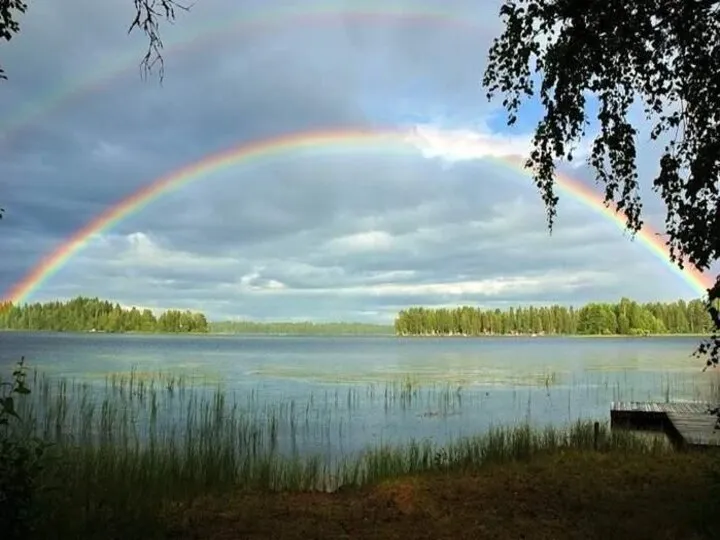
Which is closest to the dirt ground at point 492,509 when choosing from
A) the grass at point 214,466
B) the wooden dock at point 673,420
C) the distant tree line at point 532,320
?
the grass at point 214,466

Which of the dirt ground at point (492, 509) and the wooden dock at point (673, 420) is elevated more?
the dirt ground at point (492, 509)

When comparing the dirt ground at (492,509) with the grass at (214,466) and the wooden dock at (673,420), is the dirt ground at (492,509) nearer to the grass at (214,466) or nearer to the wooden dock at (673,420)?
the grass at (214,466)

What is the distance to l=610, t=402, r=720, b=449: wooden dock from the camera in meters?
15.4

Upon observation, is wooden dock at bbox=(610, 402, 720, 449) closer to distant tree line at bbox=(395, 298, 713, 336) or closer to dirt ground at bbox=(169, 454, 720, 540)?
dirt ground at bbox=(169, 454, 720, 540)

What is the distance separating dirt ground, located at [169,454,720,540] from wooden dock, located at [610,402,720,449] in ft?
18.3

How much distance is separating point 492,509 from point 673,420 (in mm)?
12658

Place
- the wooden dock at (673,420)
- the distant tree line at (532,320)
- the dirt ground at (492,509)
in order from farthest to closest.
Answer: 1. the distant tree line at (532,320)
2. the wooden dock at (673,420)
3. the dirt ground at (492,509)

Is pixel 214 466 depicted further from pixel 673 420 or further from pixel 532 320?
pixel 532 320

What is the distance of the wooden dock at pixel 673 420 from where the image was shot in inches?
606

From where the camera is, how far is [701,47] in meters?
6.21

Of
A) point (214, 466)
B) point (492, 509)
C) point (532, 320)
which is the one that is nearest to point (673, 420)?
point (492, 509)

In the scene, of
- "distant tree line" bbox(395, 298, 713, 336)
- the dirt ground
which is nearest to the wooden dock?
→ the dirt ground

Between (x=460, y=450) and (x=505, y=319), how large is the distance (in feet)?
615

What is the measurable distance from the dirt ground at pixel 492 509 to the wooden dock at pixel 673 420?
558 cm
